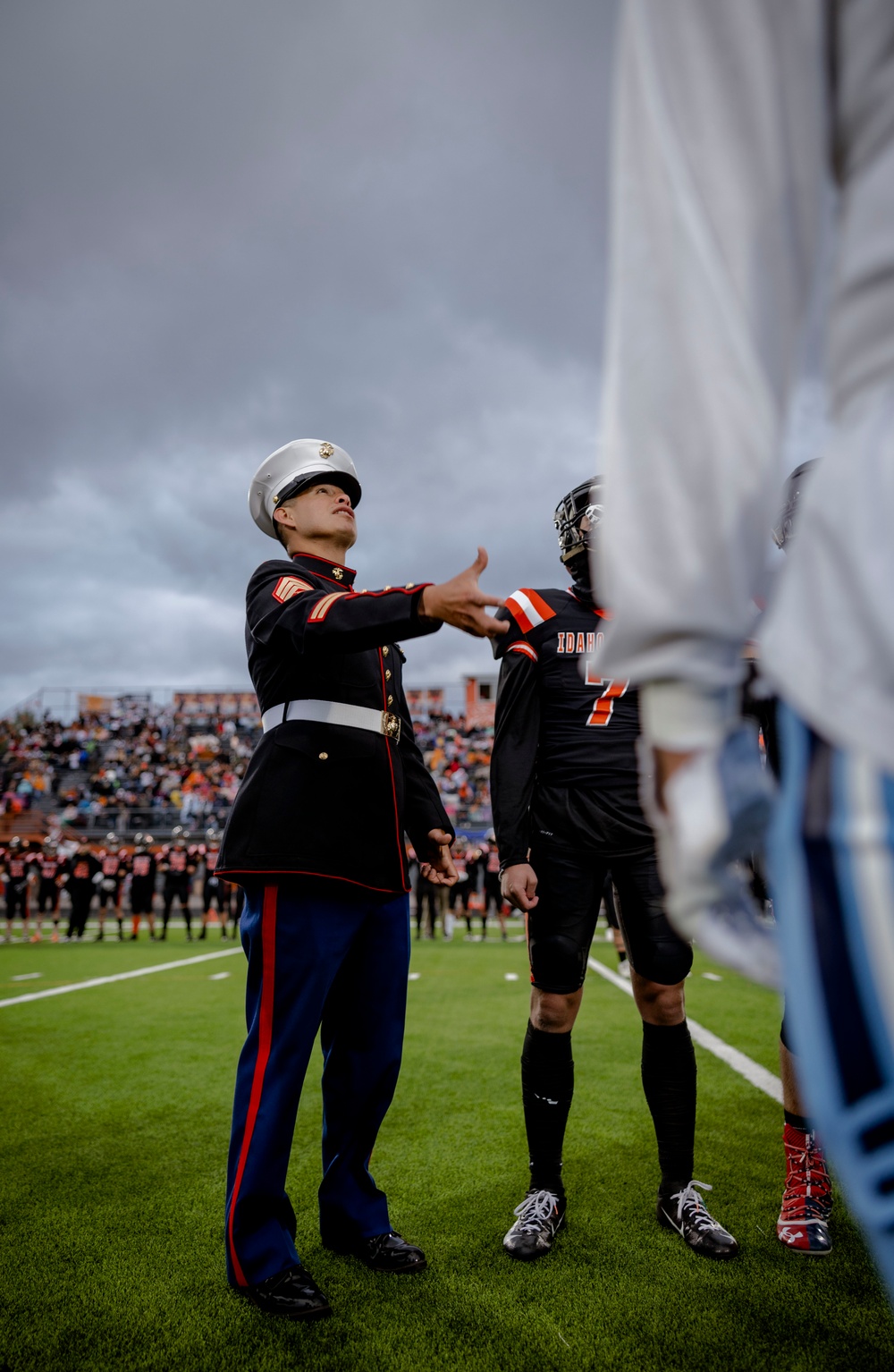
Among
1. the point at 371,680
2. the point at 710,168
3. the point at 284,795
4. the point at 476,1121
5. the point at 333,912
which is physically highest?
the point at 710,168

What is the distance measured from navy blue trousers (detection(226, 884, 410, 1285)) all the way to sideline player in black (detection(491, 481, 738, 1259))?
1.53ft

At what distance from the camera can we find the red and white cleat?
8.07 feet

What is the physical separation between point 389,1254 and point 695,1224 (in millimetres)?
891

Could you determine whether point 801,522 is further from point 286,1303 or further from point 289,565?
point 286,1303

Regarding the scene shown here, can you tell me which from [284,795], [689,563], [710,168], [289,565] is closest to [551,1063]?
[284,795]

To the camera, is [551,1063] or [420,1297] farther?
[551,1063]

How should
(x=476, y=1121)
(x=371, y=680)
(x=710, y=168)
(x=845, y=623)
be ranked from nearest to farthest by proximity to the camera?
(x=845, y=623) → (x=710, y=168) → (x=371, y=680) → (x=476, y=1121)

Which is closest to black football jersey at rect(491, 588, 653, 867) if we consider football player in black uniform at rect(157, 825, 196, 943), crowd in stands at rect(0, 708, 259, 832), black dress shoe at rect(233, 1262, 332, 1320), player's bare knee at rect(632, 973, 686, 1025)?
player's bare knee at rect(632, 973, 686, 1025)

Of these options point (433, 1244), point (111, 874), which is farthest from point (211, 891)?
point (433, 1244)

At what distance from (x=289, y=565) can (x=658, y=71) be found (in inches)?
69.3

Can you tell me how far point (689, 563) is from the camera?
2.69 ft

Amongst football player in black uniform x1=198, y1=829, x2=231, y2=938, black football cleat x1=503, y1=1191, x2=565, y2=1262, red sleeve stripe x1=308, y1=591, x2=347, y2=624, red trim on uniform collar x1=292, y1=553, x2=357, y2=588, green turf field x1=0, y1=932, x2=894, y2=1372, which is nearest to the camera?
green turf field x1=0, y1=932, x2=894, y2=1372

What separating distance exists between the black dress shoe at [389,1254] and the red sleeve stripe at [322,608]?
178 centimetres

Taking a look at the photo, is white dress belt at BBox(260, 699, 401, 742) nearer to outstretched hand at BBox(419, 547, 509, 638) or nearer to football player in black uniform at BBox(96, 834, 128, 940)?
outstretched hand at BBox(419, 547, 509, 638)
